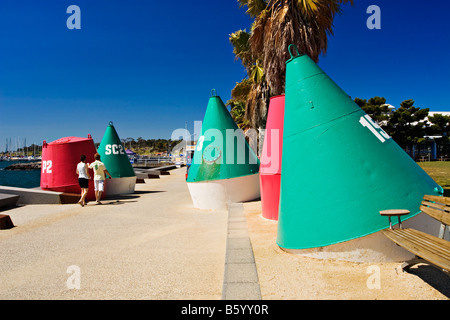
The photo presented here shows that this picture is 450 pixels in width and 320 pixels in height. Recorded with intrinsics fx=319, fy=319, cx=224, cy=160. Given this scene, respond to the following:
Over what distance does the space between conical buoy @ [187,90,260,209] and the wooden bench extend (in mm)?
5456

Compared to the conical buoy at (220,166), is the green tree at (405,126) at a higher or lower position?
higher

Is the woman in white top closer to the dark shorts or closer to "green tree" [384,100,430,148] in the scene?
the dark shorts

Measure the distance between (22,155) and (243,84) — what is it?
8308 inches

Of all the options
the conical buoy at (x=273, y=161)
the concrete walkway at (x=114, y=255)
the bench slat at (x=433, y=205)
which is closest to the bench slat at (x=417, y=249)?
the bench slat at (x=433, y=205)

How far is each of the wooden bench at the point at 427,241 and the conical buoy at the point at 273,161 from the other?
3.22m

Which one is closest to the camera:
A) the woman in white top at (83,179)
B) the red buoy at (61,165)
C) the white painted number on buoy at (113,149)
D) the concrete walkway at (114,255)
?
the concrete walkway at (114,255)

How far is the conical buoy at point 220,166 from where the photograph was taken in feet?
28.7

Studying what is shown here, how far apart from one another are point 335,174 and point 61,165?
9175mm

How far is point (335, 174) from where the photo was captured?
4.07 metres

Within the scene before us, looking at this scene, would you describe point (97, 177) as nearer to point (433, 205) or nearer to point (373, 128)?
point (373, 128)

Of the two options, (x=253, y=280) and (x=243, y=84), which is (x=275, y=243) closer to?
(x=253, y=280)

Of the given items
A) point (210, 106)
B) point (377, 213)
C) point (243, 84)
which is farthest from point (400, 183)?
point (243, 84)

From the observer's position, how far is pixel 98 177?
32.7 ft

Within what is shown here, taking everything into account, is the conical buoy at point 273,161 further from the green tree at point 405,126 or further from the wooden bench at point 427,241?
the green tree at point 405,126
